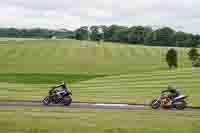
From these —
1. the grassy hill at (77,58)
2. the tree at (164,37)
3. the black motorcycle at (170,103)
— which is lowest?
the grassy hill at (77,58)

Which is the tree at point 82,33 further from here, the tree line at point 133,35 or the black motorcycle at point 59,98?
the black motorcycle at point 59,98

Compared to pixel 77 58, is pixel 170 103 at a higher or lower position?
higher

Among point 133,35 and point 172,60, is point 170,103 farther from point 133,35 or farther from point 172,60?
point 133,35

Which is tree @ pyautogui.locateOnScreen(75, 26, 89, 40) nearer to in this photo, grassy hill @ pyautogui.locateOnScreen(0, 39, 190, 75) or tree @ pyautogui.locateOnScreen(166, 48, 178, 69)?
grassy hill @ pyautogui.locateOnScreen(0, 39, 190, 75)

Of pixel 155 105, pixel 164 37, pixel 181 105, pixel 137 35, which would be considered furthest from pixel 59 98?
pixel 137 35

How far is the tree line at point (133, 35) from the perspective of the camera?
472ft

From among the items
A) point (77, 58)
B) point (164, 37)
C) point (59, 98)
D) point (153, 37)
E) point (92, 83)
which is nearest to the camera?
point (59, 98)

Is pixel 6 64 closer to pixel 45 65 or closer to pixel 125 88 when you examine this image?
pixel 45 65

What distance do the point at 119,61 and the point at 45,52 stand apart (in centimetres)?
1620

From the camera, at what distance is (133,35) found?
493 ft

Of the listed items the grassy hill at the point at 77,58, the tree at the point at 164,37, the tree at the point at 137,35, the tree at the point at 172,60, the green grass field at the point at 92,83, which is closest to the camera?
the green grass field at the point at 92,83

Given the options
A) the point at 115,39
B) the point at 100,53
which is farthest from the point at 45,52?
the point at 115,39

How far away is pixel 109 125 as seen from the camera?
13945mm

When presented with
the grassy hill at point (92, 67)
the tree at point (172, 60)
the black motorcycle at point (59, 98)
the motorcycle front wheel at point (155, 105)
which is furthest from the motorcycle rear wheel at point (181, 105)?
A: the tree at point (172, 60)
